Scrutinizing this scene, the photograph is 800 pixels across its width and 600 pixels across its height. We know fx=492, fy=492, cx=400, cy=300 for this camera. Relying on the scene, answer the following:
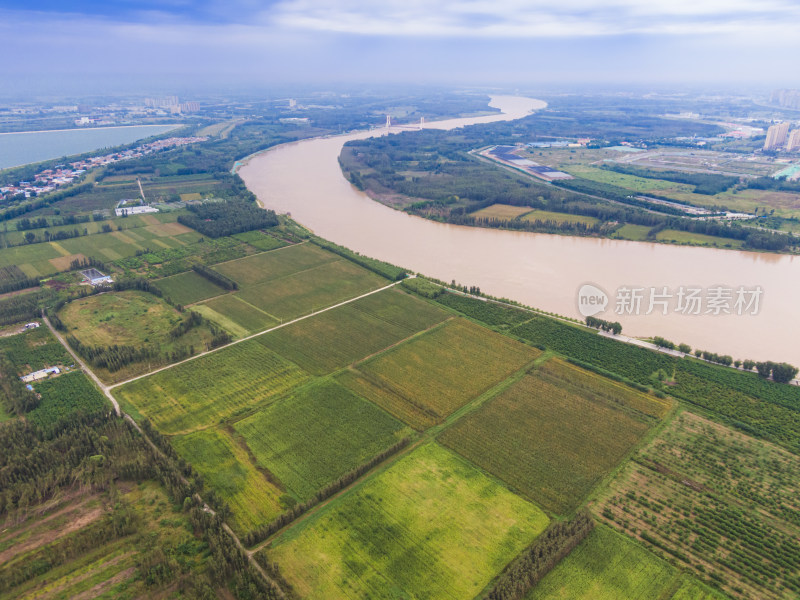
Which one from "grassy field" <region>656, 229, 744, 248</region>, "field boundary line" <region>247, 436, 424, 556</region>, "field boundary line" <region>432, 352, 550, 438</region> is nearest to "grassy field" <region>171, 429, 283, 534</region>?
"field boundary line" <region>247, 436, 424, 556</region>

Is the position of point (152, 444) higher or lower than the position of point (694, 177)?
lower

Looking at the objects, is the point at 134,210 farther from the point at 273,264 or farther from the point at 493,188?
the point at 493,188

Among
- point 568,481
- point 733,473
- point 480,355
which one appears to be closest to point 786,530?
point 733,473

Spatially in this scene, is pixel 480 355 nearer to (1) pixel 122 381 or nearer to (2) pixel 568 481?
(2) pixel 568 481

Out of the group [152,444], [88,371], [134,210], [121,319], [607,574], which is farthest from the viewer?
[134,210]

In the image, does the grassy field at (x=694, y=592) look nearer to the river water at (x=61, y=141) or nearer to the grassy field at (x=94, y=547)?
the grassy field at (x=94, y=547)

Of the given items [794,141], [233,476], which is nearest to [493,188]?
[233,476]

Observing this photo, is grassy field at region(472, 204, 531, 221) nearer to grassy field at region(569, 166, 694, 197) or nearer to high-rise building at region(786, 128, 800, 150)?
grassy field at region(569, 166, 694, 197)

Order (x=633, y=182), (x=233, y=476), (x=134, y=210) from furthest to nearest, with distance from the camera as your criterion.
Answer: (x=633, y=182) → (x=134, y=210) → (x=233, y=476)
